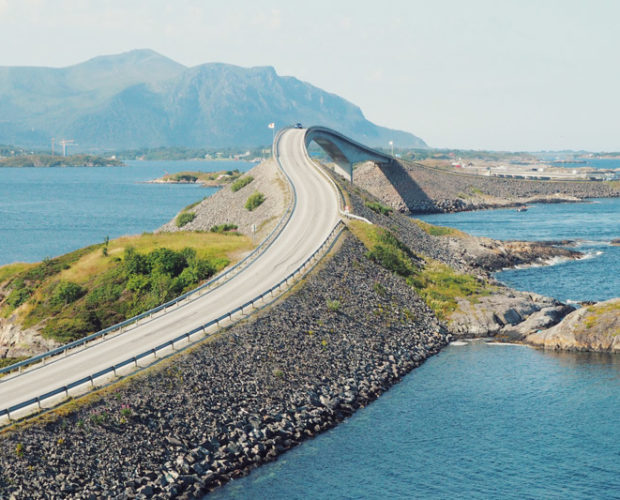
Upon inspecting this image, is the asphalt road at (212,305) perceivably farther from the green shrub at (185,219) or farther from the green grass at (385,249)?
the green shrub at (185,219)

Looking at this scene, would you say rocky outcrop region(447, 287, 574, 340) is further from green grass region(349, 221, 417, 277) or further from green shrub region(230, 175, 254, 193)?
green shrub region(230, 175, 254, 193)

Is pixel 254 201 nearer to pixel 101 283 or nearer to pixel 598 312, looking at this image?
pixel 101 283

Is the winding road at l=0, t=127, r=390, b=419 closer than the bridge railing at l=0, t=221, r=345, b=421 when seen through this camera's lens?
No

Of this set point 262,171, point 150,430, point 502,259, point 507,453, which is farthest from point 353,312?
point 262,171

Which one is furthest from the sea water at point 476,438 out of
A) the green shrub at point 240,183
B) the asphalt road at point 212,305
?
the green shrub at point 240,183

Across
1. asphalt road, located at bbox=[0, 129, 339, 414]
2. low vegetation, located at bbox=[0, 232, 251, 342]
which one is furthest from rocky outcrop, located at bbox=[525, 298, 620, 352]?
low vegetation, located at bbox=[0, 232, 251, 342]
